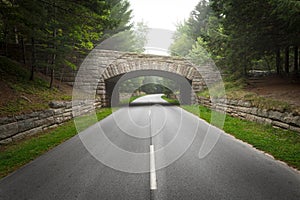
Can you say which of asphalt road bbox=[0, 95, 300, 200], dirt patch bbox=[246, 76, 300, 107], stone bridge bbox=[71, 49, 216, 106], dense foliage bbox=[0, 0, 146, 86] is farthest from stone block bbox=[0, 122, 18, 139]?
stone bridge bbox=[71, 49, 216, 106]

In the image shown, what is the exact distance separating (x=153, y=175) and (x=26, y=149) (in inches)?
174

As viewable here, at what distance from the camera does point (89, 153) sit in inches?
226

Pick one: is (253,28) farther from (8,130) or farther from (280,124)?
(8,130)

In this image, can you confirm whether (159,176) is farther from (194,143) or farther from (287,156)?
(287,156)

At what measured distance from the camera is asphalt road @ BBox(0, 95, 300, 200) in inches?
135

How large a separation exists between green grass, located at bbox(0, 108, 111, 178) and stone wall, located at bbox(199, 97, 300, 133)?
8673 millimetres

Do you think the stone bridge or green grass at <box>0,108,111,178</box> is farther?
the stone bridge

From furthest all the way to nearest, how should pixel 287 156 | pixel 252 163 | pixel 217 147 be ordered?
1. pixel 217 147
2. pixel 287 156
3. pixel 252 163

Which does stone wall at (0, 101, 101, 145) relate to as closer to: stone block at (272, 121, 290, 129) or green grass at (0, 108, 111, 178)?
green grass at (0, 108, 111, 178)

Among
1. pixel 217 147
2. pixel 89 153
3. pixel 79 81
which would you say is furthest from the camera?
pixel 79 81

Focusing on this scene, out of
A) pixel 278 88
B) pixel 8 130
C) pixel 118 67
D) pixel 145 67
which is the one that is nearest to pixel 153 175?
pixel 8 130

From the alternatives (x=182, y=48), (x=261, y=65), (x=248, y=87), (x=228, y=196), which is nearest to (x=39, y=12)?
(x=228, y=196)

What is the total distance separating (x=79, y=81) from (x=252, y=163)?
16.9 meters

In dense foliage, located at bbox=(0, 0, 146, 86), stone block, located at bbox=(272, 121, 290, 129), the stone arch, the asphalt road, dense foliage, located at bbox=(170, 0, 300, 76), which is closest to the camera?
the asphalt road
